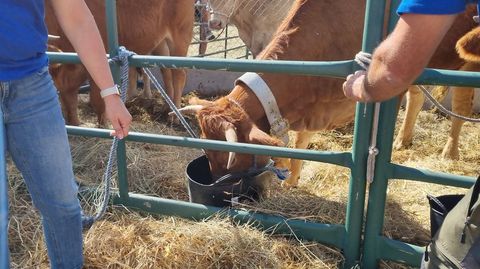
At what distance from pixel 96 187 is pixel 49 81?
61.8 inches

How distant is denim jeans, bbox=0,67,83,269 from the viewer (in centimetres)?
201

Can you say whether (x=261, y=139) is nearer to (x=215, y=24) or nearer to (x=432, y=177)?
(x=432, y=177)

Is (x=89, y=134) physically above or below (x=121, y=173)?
above

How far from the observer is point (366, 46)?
2.50 meters

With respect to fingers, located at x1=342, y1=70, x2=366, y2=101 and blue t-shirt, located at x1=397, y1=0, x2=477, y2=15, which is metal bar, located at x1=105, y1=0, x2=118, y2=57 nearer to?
fingers, located at x1=342, y1=70, x2=366, y2=101

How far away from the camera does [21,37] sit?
1908 millimetres

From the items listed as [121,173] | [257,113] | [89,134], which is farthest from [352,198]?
[89,134]

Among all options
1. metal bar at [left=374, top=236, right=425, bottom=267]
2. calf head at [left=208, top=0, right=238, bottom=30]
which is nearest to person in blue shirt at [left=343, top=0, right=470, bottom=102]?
metal bar at [left=374, top=236, right=425, bottom=267]

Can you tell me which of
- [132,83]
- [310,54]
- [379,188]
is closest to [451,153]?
[310,54]

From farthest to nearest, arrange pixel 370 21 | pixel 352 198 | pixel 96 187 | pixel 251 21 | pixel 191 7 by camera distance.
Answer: pixel 251 21 < pixel 191 7 < pixel 96 187 < pixel 352 198 < pixel 370 21

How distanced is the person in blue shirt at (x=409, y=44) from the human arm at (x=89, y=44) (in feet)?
3.26

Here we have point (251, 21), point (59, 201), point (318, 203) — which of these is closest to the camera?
point (59, 201)

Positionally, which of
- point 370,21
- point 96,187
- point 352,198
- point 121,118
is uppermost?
point 370,21

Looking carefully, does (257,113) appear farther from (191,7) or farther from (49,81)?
(191,7)
